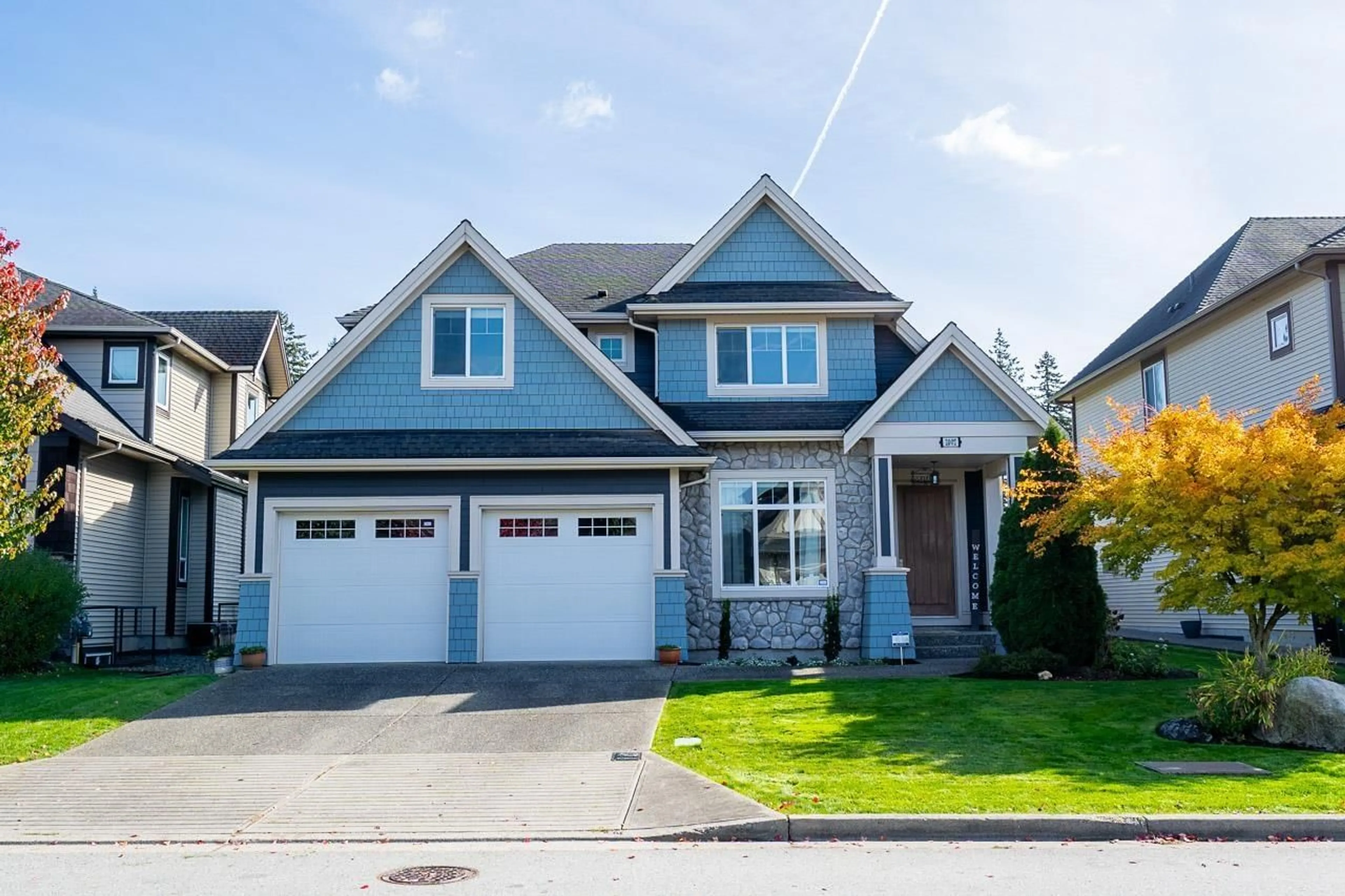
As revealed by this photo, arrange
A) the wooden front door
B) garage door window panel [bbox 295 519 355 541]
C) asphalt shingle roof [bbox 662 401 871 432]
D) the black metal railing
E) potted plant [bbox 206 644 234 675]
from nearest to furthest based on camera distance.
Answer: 1. potted plant [bbox 206 644 234 675]
2. garage door window panel [bbox 295 519 355 541]
3. asphalt shingle roof [bbox 662 401 871 432]
4. the black metal railing
5. the wooden front door

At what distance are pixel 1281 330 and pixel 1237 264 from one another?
3.73 meters

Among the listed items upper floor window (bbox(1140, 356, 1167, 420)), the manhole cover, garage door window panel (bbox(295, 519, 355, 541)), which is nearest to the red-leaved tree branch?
garage door window panel (bbox(295, 519, 355, 541))

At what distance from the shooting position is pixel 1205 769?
993cm

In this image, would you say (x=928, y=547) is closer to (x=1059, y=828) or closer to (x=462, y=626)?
(x=462, y=626)

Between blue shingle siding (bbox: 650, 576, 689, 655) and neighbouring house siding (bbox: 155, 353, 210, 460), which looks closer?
blue shingle siding (bbox: 650, 576, 689, 655)

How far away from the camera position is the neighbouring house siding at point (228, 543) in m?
24.5

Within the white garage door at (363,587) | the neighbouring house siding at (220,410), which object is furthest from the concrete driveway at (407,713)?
the neighbouring house siding at (220,410)

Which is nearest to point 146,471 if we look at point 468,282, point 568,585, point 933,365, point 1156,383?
point 468,282

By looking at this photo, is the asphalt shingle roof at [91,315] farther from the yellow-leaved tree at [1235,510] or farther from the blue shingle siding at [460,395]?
the yellow-leaved tree at [1235,510]

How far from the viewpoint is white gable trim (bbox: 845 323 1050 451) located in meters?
17.3

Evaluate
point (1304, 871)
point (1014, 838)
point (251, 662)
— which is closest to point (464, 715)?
point (251, 662)

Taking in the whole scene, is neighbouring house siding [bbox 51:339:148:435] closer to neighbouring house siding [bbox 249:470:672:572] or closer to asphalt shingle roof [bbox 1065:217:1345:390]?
neighbouring house siding [bbox 249:470:672:572]

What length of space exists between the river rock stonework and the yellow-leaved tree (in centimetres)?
517

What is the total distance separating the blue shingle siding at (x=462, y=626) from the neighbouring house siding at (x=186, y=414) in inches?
364
